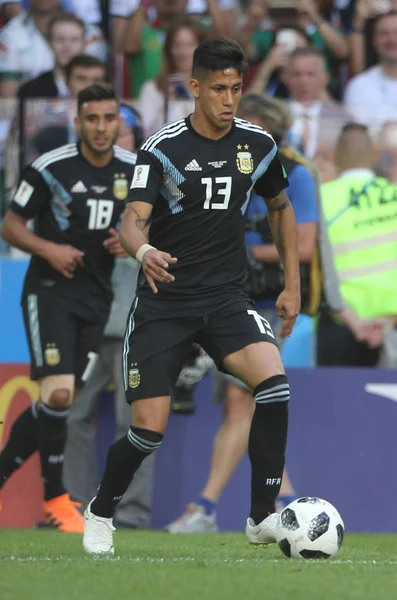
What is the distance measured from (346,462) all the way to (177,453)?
3.77 feet

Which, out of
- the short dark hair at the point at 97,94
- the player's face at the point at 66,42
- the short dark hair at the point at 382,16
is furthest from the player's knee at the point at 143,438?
the short dark hair at the point at 382,16

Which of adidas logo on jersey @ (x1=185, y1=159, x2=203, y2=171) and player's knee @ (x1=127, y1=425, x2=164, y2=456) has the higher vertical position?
adidas logo on jersey @ (x1=185, y1=159, x2=203, y2=171)

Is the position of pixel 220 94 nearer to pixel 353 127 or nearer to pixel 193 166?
pixel 193 166

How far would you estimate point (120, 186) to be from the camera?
8.12m

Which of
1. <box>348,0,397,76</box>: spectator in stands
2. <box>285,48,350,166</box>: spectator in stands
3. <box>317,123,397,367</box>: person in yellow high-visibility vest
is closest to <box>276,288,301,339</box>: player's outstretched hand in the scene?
<box>317,123,397,367</box>: person in yellow high-visibility vest

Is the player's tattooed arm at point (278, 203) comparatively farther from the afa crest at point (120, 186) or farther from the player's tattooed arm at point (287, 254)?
the afa crest at point (120, 186)

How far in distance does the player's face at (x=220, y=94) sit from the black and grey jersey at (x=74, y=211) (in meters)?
2.24

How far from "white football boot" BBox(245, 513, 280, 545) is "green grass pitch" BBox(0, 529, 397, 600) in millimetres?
73

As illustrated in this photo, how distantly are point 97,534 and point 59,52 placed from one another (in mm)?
6012

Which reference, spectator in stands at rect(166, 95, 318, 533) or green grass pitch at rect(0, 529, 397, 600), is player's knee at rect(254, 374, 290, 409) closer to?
green grass pitch at rect(0, 529, 397, 600)

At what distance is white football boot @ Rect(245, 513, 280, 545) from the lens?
233 inches

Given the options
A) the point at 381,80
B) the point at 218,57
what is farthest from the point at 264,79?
the point at 218,57

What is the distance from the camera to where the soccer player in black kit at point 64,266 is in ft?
25.8

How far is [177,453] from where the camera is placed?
890cm
